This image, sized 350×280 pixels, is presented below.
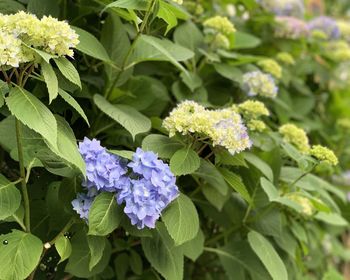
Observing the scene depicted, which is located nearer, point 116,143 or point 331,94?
point 116,143

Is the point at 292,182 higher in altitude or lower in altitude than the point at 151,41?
lower

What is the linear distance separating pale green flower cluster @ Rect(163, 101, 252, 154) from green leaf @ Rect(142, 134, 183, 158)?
41 millimetres

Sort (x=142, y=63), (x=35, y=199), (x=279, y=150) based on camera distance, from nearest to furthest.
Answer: (x=35, y=199)
(x=279, y=150)
(x=142, y=63)

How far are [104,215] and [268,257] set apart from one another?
520mm

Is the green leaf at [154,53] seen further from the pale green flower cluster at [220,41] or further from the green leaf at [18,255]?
the green leaf at [18,255]

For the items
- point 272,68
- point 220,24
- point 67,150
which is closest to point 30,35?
point 67,150

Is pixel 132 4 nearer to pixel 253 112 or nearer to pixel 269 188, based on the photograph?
pixel 253 112

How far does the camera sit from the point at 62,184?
123 centimetres

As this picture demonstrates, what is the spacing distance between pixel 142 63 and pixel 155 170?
0.70 metres

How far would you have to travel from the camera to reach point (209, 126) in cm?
118

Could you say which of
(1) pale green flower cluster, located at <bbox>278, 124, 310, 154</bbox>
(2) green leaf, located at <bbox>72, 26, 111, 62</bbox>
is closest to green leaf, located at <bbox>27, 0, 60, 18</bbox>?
(2) green leaf, located at <bbox>72, 26, 111, 62</bbox>

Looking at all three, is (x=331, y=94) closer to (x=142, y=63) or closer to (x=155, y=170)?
(x=142, y=63)

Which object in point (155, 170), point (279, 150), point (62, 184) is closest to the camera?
point (155, 170)

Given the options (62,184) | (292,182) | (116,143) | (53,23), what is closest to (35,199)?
(62,184)
